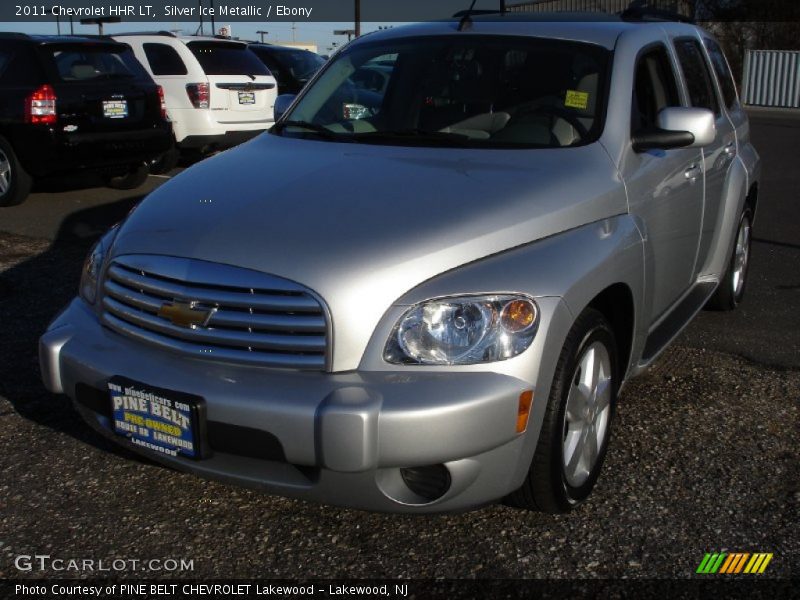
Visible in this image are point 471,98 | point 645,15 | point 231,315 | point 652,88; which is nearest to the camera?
point 231,315

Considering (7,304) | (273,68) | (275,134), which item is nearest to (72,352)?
(275,134)

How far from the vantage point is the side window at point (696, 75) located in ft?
15.1

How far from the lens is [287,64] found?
14242mm

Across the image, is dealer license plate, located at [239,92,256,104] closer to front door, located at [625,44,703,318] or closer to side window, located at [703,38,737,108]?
side window, located at [703,38,737,108]

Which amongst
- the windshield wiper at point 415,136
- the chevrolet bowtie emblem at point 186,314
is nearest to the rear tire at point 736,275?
the windshield wiper at point 415,136

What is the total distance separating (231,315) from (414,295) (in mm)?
564

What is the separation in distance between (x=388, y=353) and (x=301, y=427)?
0.34 meters

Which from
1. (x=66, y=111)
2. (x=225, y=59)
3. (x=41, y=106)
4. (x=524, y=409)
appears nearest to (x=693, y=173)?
(x=524, y=409)

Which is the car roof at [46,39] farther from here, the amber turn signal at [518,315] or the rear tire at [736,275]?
the amber turn signal at [518,315]

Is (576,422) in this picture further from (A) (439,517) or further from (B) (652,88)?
(B) (652,88)

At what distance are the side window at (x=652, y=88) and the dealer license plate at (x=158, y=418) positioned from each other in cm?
215

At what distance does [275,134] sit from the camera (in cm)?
430

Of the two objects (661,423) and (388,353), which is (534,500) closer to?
(388,353)

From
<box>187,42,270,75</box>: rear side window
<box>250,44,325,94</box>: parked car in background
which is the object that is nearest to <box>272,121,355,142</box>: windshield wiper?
<box>187,42,270,75</box>: rear side window
